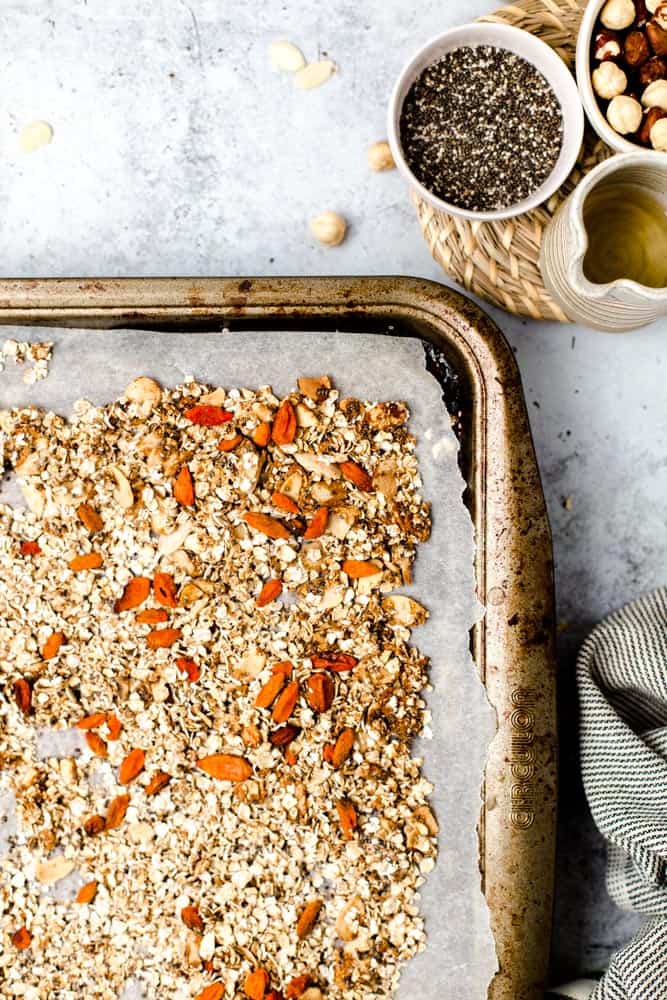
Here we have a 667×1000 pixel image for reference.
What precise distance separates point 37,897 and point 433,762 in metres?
0.42

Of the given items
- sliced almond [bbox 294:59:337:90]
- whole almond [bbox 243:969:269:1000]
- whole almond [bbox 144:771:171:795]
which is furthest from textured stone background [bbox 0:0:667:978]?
whole almond [bbox 144:771:171:795]

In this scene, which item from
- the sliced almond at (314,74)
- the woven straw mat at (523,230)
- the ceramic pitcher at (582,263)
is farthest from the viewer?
the sliced almond at (314,74)

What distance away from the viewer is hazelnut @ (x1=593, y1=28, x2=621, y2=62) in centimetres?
83

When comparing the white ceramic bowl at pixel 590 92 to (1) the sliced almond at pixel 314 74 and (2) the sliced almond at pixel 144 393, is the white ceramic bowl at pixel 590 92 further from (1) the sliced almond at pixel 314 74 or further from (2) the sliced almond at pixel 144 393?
(2) the sliced almond at pixel 144 393

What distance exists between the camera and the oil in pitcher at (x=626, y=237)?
87cm

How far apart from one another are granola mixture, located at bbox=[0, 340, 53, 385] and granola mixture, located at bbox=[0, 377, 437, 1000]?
4cm

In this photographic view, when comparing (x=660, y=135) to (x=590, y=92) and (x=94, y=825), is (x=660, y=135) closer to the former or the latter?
(x=590, y=92)

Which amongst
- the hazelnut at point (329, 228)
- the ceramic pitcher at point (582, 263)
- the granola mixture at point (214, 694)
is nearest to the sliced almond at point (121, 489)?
the granola mixture at point (214, 694)

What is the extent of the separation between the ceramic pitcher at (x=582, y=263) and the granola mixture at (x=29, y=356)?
497 mm

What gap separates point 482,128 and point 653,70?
0.53 ft

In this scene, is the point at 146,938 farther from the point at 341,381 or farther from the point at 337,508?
the point at 341,381

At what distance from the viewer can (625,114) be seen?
0.82 meters

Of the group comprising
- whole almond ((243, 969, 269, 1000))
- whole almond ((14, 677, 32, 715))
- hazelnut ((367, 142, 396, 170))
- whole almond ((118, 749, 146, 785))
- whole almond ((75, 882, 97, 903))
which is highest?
hazelnut ((367, 142, 396, 170))

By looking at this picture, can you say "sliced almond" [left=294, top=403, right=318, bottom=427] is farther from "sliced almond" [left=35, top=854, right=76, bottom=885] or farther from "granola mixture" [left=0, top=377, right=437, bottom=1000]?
"sliced almond" [left=35, top=854, right=76, bottom=885]
